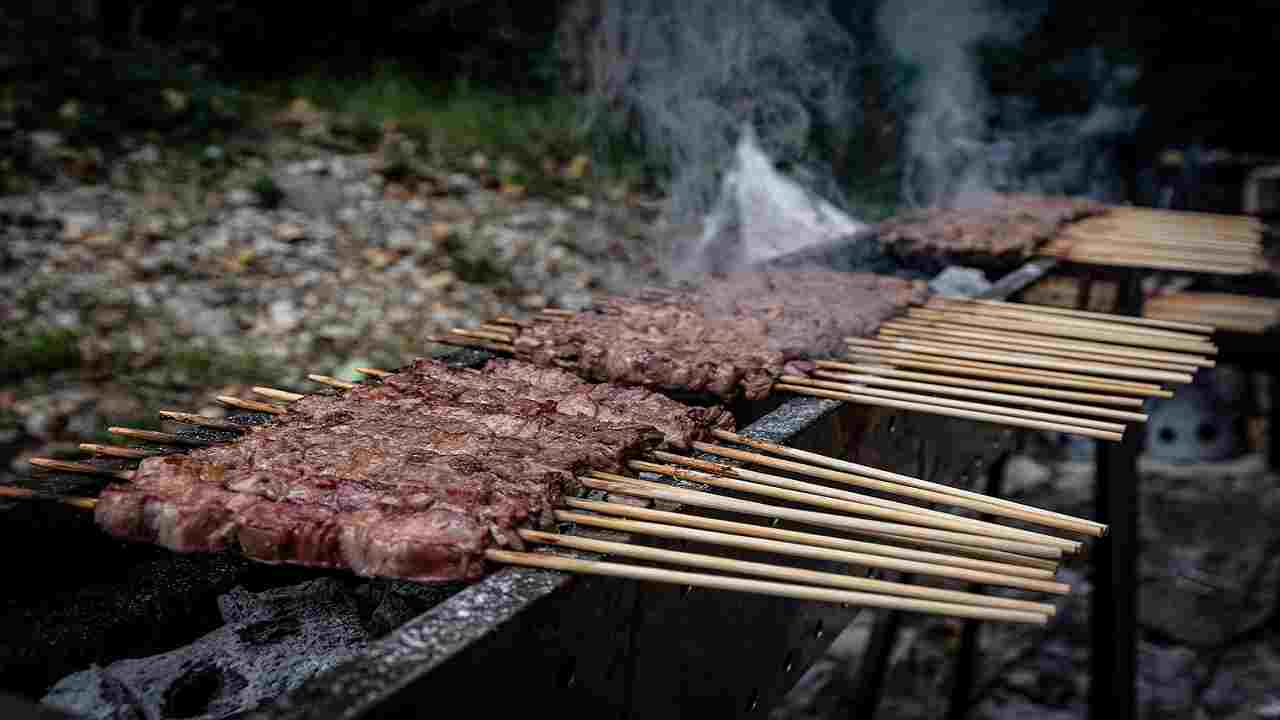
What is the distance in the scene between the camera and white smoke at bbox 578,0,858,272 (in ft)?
26.9

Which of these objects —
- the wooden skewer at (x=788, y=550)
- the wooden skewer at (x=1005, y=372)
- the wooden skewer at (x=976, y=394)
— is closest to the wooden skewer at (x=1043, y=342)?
the wooden skewer at (x=1005, y=372)

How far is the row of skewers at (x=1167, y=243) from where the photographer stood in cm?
457

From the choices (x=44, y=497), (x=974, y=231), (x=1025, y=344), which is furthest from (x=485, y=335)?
(x=974, y=231)

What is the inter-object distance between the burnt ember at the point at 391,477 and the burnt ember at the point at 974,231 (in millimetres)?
2889

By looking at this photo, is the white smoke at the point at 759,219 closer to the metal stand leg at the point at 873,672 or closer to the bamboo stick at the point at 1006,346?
the metal stand leg at the point at 873,672

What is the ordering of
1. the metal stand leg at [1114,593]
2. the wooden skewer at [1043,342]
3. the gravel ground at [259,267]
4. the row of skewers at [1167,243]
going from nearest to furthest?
1. the wooden skewer at [1043,342]
2. the metal stand leg at [1114,593]
3. the row of skewers at [1167,243]
4. the gravel ground at [259,267]

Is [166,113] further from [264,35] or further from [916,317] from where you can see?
[916,317]

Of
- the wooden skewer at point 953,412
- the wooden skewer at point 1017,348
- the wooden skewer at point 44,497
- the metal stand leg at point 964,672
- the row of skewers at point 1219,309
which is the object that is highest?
the wooden skewer at point 1017,348

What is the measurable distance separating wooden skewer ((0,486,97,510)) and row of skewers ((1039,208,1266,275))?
423cm

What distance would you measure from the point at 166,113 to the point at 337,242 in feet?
9.17

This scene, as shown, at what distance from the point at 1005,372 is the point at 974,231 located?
2605 mm

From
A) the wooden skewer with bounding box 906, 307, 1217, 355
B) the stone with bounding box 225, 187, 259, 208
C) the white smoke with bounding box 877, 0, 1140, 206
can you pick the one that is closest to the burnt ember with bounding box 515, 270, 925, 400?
the wooden skewer with bounding box 906, 307, 1217, 355

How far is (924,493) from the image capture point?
189 centimetres

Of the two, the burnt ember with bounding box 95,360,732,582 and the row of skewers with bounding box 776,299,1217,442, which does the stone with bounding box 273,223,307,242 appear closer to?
the row of skewers with bounding box 776,299,1217,442
